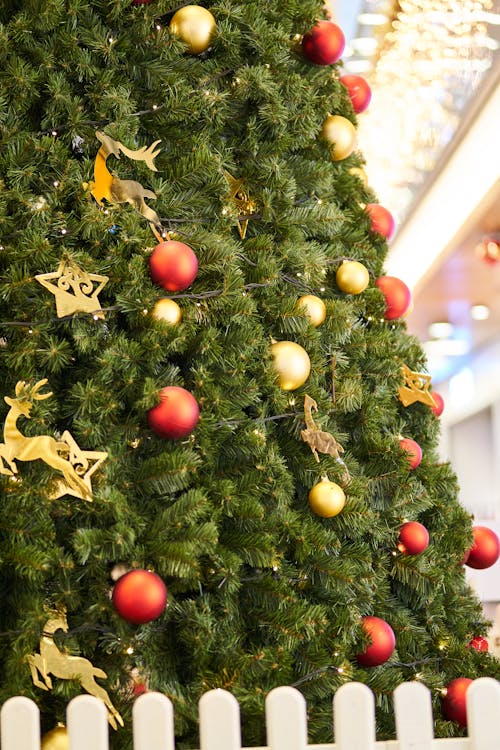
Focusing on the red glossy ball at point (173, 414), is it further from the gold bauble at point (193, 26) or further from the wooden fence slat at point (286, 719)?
the gold bauble at point (193, 26)

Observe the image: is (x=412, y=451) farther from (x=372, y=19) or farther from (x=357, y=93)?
(x=372, y=19)

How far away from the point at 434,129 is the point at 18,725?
3.39m

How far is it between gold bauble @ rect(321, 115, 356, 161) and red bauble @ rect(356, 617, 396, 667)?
30.1 inches

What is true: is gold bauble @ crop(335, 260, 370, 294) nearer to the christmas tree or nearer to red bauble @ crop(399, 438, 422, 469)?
the christmas tree

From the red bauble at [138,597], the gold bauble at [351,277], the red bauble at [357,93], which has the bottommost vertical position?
the red bauble at [138,597]

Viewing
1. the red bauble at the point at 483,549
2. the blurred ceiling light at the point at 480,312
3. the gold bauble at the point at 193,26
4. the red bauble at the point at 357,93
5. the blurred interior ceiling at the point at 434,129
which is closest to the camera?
the gold bauble at the point at 193,26

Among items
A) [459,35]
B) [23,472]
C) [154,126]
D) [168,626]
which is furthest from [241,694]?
[459,35]

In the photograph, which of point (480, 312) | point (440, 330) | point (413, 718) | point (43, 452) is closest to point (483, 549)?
point (413, 718)

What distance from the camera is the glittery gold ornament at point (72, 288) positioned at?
114cm

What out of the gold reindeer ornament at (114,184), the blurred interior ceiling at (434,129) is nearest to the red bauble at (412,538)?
the gold reindeer ornament at (114,184)

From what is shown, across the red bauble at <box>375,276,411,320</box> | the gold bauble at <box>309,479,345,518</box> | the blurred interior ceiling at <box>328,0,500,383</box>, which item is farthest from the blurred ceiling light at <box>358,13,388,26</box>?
the gold bauble at <box>309,479,345,518</box>

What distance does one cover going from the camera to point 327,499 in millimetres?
1231

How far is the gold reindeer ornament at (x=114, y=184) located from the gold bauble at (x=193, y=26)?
0.61ft

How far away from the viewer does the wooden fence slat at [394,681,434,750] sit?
0.96m
